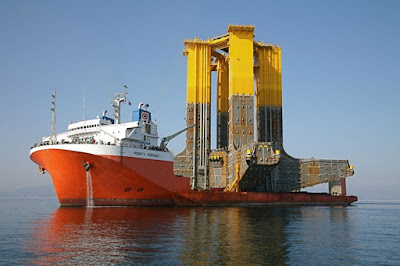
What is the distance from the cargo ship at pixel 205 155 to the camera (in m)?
33.3

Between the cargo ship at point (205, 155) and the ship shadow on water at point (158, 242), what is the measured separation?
10.3 metres

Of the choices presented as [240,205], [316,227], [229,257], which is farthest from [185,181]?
[229,257]

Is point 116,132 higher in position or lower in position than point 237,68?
lower

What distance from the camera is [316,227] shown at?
2256cm

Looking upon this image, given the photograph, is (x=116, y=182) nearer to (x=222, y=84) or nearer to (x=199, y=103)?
(x=199, y=103)

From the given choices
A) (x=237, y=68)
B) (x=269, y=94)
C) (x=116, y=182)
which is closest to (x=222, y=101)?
(x=269, y=94)

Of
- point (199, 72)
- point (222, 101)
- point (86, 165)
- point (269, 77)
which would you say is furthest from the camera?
point (222, 101)

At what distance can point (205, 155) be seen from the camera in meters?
49.9

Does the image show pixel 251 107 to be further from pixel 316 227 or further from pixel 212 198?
pixel 316 227

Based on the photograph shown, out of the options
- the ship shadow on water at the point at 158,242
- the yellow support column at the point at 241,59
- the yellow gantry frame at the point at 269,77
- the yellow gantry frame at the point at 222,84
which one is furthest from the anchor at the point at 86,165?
the yellow gantry frame at the point at 269,77

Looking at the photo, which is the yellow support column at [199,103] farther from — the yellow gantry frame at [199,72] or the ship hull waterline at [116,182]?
the ship hull waterline at [116,182]

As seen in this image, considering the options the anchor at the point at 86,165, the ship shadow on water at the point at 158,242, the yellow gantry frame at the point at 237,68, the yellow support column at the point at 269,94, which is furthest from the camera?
the yellow support column at the point at 269,94

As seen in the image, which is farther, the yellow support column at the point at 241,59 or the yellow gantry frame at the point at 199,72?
the yellow gantry frame at the point at 199,72

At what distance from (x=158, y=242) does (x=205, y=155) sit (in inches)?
1332
